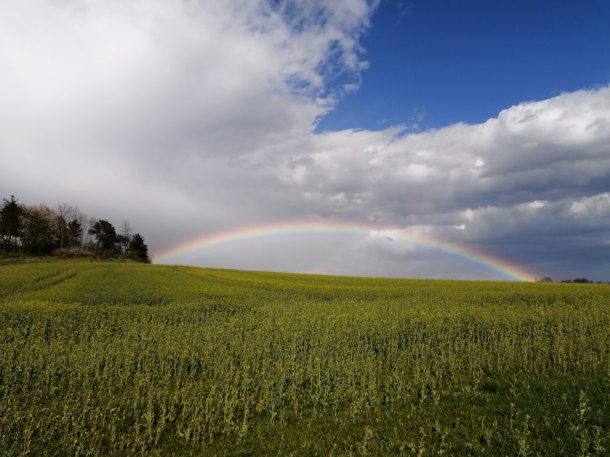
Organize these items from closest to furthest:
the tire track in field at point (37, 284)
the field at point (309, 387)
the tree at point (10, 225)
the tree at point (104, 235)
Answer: the field at point (309, 387)
the tire track in field at point (37, 284)
the tree at point (10, 225)
the tree at point (104, 235)

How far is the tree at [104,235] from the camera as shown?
4680 inches

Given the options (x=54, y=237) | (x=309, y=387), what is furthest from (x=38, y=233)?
(x=309, y=387)

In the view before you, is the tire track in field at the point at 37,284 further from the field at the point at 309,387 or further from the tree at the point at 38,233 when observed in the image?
the tree at the point at 38,233

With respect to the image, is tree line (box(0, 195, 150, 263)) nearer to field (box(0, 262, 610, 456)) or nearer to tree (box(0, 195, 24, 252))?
tree (box(0, 195, 24, 252))

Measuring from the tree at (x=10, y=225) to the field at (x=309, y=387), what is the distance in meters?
98.4

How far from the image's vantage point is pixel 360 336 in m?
19.5

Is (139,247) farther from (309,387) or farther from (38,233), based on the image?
(309,387)

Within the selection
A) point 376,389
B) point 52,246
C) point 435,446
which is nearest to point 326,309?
point 376,389

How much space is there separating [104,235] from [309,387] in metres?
125

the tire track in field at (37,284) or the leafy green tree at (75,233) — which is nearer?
the tire track in field at (37,284)

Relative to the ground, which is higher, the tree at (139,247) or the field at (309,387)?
the tree at (139,247)

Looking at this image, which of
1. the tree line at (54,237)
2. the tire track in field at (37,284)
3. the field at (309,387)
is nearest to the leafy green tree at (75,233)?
the tree line at (54,237)

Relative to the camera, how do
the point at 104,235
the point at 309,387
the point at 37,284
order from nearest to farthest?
1. the point at 309,387
2. the point at 37,284
3. the point at 104,235

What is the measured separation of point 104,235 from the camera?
11956 centimetres
